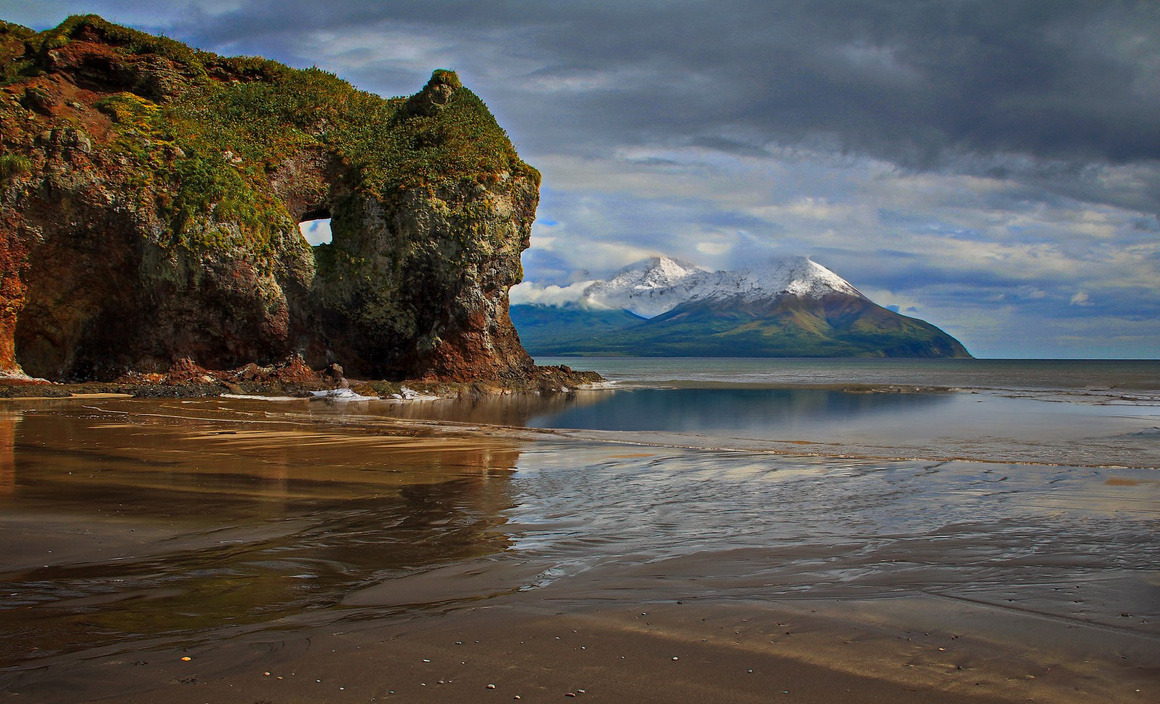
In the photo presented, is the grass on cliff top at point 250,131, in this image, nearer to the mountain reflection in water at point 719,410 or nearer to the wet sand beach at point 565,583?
the mountain reflection in water at point 719,410

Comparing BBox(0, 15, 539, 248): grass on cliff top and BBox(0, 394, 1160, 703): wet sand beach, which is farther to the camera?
BBox(0, 15, 539, 248): grass on cliff top

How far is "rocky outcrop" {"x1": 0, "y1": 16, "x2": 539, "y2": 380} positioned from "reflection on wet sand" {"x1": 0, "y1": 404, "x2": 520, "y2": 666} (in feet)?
67.5

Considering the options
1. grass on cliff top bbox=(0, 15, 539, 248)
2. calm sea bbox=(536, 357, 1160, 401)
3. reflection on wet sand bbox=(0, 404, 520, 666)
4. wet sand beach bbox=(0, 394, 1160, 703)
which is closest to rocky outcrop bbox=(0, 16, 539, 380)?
grass on cliff top bbox=(0, 15, 539, 248)

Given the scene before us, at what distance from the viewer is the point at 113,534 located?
8062mm

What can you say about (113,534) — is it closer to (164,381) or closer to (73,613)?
(73,613)

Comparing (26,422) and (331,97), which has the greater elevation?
(331,97)

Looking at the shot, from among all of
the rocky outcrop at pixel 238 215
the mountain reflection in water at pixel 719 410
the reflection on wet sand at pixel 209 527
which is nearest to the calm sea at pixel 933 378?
the mountain reflection in water at pixel 719 410

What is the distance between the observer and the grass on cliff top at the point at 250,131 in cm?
3516

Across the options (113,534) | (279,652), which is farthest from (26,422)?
(279,652)

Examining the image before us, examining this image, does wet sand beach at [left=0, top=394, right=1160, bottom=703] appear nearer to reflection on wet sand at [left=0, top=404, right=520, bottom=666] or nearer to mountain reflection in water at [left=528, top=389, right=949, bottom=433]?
reflection on wet sand at [left=0, top=404, right=520, bottom=666]

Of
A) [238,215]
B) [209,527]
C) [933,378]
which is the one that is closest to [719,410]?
[238,215]

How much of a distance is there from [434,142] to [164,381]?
21639mm

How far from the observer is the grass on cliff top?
35156 millimetres

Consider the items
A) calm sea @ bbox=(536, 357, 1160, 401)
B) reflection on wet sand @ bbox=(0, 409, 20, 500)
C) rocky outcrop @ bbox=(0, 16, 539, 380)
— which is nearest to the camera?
reflection on wet sand @ bbox=(0, 409, 20, 500)
